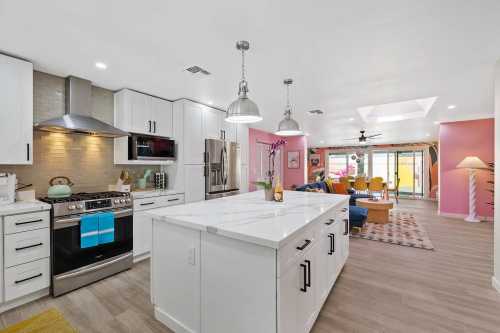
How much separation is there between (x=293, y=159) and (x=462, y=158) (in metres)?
4.54

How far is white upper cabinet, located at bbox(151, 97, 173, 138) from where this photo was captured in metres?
3.53

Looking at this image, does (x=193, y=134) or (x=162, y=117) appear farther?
(x=193, y=134)

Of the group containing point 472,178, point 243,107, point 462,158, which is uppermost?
point 243,107

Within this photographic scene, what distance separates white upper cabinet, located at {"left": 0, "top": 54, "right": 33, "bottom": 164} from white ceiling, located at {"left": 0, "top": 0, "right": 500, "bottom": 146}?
0.19 meters

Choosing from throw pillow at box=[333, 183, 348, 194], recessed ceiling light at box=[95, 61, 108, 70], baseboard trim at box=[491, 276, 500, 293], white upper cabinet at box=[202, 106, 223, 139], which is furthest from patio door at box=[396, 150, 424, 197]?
recessed ceiling light at box=[95, 61, 108, 70]

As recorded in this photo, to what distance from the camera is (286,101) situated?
3891 mm

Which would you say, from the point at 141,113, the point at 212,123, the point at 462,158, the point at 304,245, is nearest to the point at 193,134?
the point at 212,123

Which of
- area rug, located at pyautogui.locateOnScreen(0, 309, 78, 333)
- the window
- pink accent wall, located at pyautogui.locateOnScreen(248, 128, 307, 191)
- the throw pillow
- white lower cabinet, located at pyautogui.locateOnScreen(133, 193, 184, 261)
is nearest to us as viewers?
area rug, located at pyautogui.locateOnScreen(0, 309, 78, 333)

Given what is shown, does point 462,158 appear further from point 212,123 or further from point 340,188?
point 212,123

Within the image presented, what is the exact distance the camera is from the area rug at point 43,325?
5.68ft

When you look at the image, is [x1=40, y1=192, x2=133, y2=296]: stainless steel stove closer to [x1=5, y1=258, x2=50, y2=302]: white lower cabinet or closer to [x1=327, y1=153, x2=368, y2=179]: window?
[x1=5, y1=258, x2=50, y2=302]: white lower cabinet

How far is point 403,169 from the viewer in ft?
31.4

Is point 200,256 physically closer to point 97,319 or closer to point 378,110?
point 97,319

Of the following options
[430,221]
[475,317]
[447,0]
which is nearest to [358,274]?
[475,317]
